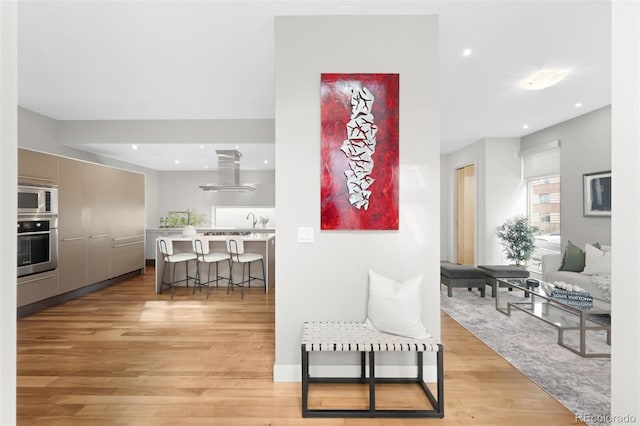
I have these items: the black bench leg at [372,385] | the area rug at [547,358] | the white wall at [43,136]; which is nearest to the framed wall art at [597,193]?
the area rug at [547,358]

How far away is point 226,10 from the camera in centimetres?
244

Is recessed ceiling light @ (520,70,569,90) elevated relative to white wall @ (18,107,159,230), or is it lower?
elevated

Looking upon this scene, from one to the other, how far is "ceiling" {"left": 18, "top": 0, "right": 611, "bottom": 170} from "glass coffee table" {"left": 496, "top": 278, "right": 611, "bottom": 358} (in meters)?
2.44

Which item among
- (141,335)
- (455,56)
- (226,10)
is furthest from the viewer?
(141,335)

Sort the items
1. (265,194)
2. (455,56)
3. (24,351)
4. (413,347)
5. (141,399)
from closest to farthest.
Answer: (413,347)
(141,399)
(24,351)
(455,56)
(265,194)

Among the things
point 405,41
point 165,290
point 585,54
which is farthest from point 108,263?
point 585,54

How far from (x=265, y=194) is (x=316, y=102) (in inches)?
250

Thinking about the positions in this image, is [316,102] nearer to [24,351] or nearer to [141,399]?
A: [141,399]

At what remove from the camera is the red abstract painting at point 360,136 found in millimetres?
2441

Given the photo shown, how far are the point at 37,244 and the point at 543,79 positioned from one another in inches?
260

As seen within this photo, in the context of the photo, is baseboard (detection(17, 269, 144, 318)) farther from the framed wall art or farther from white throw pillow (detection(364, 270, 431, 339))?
the framed wall art

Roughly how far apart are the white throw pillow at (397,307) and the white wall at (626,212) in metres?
1.29

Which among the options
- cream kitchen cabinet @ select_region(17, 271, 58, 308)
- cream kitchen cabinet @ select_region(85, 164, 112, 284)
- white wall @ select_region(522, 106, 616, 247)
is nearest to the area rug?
white wall @ select_region(522, 106, 616, 247)

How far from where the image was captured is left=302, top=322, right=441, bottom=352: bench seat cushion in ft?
6.73
